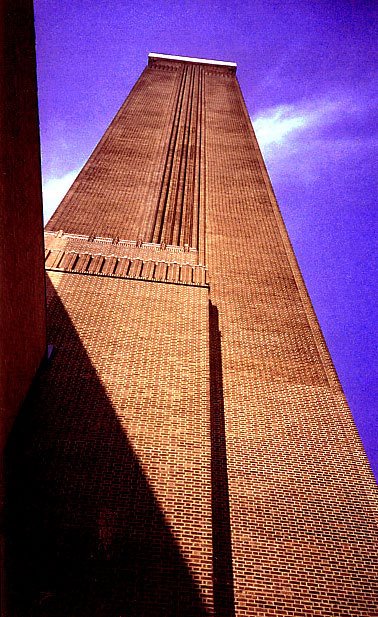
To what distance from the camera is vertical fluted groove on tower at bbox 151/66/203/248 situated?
13992mm

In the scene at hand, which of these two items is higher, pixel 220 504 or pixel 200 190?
pixel 200 190

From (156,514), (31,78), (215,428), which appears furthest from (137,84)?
(156,514)

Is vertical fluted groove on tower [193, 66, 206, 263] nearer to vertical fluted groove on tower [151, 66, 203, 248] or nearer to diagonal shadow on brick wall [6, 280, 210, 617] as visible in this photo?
vertical fluted groove on tower [151, 66, 203, 248]

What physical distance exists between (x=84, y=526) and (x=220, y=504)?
249cm

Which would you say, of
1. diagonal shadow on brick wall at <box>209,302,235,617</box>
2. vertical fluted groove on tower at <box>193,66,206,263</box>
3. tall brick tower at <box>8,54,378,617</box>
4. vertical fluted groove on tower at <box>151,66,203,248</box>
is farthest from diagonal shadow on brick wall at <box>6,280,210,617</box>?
vertical fluted groove on tower at <box>151,66,203,248</box>

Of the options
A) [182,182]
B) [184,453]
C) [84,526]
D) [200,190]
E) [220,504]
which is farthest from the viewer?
[182,182]

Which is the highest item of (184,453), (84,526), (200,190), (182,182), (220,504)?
(182,182)

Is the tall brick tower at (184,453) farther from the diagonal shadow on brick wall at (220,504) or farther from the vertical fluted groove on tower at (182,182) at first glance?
the vertical fluted groove on tower at (182,182)

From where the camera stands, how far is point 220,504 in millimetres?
7027

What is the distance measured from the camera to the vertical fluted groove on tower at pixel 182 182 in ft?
45.9

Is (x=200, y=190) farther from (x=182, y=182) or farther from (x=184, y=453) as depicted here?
(x=184, y=453)

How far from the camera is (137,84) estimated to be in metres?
26.3

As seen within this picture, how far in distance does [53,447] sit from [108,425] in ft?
3.11

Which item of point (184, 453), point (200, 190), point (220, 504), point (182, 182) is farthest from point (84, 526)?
point (182, 182)
